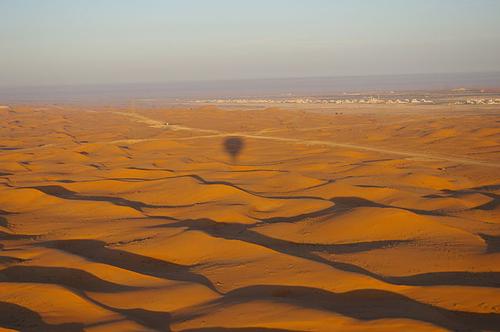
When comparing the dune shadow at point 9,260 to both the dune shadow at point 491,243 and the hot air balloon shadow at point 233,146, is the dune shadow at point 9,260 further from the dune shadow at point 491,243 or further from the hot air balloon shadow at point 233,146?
the hot air balloon shadow at point 233,146

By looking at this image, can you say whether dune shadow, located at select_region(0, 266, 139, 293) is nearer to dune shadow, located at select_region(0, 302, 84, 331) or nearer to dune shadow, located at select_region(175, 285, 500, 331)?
dune shadow, located at select_region(0, 302, 84, 331)

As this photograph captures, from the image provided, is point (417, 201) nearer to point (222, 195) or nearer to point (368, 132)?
point (222, 195)

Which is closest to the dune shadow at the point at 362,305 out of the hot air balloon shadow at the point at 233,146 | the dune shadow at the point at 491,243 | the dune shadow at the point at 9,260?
the dune shadow at the point at 491,243

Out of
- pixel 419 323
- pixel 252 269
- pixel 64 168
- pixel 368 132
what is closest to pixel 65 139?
pixel 64 168

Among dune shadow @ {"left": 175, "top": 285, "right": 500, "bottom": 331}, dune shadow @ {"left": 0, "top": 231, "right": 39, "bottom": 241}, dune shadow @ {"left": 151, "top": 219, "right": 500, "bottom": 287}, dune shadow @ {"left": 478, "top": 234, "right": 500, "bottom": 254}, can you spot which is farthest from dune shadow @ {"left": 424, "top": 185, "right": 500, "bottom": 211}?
dune shadow @ {"left": 0, "top": 231, "right": 39, "bottom": 241}

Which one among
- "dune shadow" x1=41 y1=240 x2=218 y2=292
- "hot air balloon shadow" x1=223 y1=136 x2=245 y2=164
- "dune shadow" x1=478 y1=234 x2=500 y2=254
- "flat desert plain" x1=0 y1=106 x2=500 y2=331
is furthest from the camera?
"hot air balloon shadow" x1=223 y1=136 x2=245 y2=164

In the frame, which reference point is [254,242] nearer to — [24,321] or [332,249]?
[332,249]

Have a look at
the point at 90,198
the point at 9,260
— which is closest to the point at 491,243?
the point at 9,260

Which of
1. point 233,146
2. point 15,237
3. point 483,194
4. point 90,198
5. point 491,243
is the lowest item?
point 15,237
